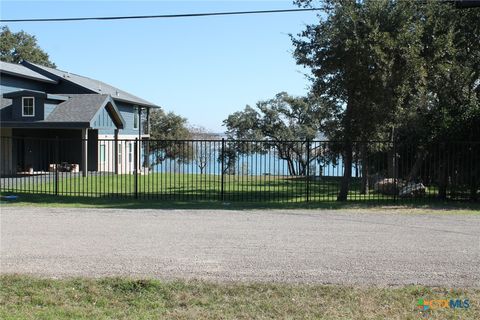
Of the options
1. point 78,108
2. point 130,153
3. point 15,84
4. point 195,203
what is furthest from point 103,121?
point 195,203

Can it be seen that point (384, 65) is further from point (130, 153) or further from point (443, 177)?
point (130, 153)

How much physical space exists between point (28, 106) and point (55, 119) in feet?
5.31

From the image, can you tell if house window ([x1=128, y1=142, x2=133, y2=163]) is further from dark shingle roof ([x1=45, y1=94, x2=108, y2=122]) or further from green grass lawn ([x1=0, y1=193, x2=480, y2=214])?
green grass lawn ([x1=0, y1=193, x2=480, y2=214])

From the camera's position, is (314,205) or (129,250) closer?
(129,250)

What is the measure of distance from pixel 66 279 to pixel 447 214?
980cm

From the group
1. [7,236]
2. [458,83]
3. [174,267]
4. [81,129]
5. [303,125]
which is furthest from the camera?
[303,125]

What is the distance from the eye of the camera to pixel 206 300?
5902 millimetres

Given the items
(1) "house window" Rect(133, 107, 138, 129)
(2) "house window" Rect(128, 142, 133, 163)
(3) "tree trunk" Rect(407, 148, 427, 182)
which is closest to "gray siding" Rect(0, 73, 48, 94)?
(2) "house window" Rect(128, 142, 133, 163)

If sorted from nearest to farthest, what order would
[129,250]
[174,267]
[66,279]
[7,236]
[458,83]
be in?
1. [66,279]
2. [174,267]
3. [129,250]
4. [7,236]
5. [458,83]

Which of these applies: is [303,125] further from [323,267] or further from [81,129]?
[323,267]

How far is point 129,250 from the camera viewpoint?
334 inches

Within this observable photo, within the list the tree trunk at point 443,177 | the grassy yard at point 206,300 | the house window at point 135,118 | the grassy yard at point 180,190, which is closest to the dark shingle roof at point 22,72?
the house window at point 135,118

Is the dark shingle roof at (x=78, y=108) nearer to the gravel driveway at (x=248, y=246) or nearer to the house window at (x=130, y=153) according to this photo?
the house window at (x=130, y=153)

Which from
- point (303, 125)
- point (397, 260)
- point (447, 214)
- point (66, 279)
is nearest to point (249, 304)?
point (66, 279)
